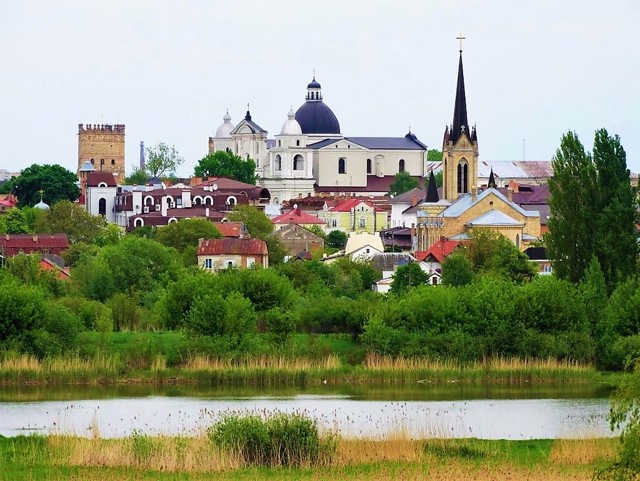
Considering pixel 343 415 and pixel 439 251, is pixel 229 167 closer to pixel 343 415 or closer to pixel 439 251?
pixel 439 251

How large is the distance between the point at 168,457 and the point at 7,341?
620 inches

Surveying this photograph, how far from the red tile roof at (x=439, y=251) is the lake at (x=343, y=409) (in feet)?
110

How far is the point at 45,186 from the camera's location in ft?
373

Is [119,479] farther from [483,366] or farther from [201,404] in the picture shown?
[483,366]

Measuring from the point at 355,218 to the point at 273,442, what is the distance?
271 feet

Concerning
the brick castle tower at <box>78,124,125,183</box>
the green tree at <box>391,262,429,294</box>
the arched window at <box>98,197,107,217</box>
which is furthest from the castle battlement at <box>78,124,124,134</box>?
the green tree at <box>391,262,429,294</box>

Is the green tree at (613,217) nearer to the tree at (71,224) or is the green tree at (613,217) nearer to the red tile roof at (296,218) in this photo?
the tree at (71,224)

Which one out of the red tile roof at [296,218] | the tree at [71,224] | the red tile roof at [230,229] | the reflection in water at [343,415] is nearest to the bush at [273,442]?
the reflection in water at [343,415]

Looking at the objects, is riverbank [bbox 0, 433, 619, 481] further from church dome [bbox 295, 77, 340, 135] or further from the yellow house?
church dome [bbox 295, 77, 340, 135]

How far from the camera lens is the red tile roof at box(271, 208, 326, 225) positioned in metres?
99.7

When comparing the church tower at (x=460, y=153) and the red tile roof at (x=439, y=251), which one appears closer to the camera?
the red tile roof at (x=439, y=251)

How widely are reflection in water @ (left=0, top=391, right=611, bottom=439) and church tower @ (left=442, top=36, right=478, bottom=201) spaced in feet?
167

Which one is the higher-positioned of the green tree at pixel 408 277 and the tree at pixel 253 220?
the tree at pixel 253 220

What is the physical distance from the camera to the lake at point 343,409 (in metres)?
31.8
